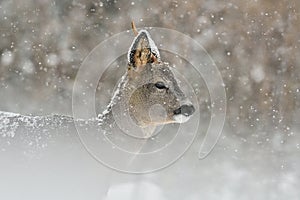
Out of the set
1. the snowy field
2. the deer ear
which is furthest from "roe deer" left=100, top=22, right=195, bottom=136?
the snowy field

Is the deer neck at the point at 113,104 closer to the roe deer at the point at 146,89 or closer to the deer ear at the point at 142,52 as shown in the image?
the roe deer at the point at 146,89

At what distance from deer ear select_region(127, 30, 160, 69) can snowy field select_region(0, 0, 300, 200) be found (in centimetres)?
331

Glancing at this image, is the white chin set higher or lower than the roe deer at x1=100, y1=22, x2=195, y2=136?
lower

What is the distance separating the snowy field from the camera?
8.25 metres

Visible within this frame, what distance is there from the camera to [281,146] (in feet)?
28.0

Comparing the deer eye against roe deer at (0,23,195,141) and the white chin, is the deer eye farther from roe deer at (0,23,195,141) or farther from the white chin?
the white chin

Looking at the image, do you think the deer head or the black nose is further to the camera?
the deer head

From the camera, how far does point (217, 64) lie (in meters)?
8.50

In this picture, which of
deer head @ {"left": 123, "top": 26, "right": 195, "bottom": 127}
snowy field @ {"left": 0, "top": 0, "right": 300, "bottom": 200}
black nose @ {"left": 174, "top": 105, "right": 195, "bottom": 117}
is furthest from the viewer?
snowy field @ {"left": 0, "top": 0, "right": 300, "bottom": 200}

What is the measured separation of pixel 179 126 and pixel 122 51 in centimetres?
132

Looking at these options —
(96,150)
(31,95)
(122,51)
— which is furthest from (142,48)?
(31,95)

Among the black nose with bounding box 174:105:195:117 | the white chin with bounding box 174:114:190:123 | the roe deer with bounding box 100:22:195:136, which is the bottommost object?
the white chin with bounding box 174:114:190:123

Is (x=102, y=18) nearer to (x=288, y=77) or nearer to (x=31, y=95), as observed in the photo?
(x=31, y=95)

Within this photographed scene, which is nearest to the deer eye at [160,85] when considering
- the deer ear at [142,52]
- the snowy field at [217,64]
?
the deer ear at [142,52]
